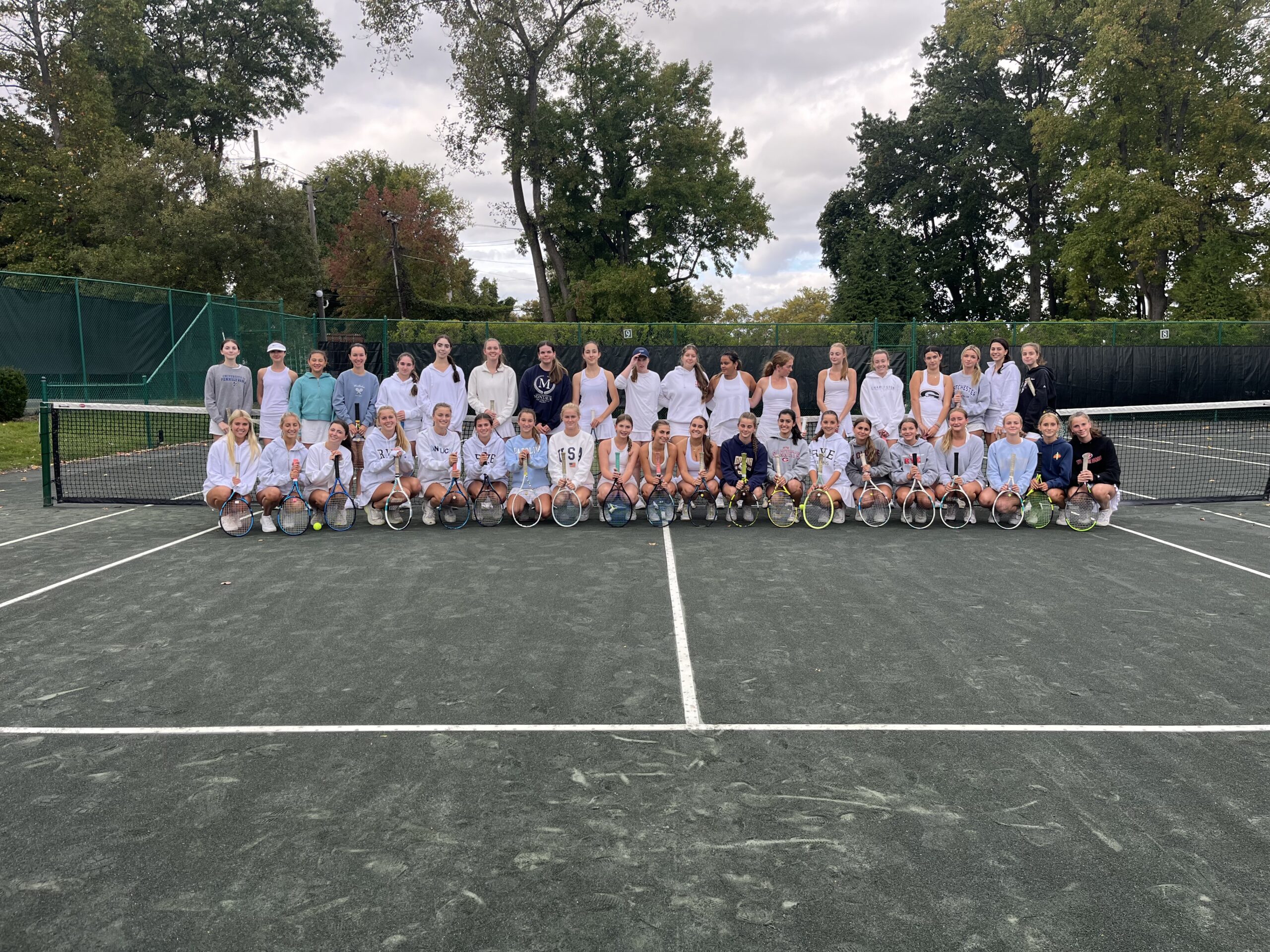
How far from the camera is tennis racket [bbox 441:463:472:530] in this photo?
28.8ft

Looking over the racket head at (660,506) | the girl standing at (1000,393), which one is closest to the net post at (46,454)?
the racket head at (660,506)

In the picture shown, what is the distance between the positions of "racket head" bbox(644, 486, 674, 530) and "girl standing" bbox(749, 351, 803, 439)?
1.34 meters

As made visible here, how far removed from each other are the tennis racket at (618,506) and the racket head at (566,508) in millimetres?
276

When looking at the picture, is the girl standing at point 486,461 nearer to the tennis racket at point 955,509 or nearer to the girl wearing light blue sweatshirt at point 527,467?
the girl wearing light blue sweatshirt at point 527,467

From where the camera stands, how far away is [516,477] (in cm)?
909

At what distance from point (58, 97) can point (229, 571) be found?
29945 millimetres

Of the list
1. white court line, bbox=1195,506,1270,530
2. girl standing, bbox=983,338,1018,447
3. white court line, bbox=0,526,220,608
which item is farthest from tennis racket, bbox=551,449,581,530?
white court line, bbox=1195,506,1270,530

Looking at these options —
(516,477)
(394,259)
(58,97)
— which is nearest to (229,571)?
(516,477)

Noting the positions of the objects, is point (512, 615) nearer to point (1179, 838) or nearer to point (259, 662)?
point (259, 662)

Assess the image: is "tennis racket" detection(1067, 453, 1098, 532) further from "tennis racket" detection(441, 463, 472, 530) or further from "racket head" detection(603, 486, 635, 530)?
"tennis racket" detection(441, 463, 472, 530)

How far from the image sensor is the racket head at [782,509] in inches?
348

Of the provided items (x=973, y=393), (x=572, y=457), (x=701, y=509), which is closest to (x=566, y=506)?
(x=572, y=457)

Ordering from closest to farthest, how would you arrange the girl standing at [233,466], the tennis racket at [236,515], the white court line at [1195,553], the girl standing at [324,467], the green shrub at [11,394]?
the white court line at [1195,553]
the tennis racket at [236,515]
the girl standing at [233,466]
the girl standing at [324,467]
the green shrub at [11,394]

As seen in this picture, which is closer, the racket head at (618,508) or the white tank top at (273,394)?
the racket head at (618,508)
